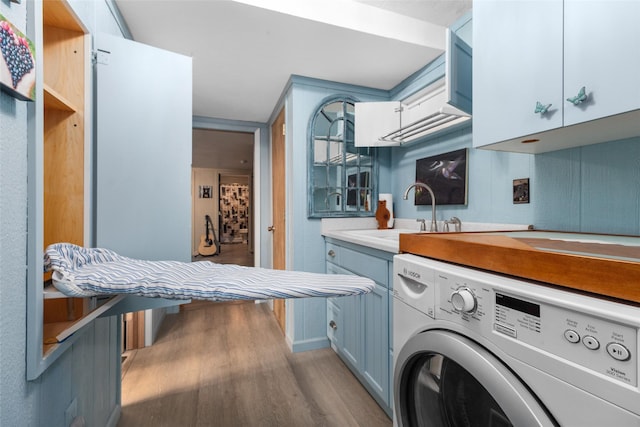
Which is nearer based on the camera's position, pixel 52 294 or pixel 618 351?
pixel 618 351

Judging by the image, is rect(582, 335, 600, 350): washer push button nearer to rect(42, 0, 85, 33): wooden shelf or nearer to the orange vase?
rect(42, 0, 85, 33): wooden shelf

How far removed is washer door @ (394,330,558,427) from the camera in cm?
58

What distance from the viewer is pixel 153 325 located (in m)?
2.39

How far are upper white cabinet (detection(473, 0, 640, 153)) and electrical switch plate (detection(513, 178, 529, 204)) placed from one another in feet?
0.59

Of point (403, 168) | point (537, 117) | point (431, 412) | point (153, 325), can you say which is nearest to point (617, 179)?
point (537, 117)

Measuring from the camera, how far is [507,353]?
24.5 inches

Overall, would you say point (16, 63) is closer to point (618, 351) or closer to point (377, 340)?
point (618, 351)

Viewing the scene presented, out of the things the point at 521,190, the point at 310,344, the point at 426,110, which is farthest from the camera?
the point at 310,344

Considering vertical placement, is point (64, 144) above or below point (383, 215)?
above

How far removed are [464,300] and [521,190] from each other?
1.01 meters

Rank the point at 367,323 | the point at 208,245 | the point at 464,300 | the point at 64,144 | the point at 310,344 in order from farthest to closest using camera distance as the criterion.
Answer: the point at 208,245 < the point at 310,344 < the point at 367,323 < the point at 64,144 < the point at 464,300

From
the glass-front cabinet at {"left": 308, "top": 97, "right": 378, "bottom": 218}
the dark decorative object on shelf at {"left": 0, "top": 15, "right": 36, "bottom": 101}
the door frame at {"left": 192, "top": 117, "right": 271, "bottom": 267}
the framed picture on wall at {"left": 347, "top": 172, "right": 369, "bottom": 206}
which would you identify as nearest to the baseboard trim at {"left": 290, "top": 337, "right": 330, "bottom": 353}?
the glass-front cabinet at {"left": 308, "top": 97, "right": 378, "bottom": 218}

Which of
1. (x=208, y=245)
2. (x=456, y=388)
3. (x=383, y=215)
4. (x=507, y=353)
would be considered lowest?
(x=208, y=245)

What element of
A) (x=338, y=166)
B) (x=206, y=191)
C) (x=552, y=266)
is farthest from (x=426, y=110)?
(x=206, y=191)
